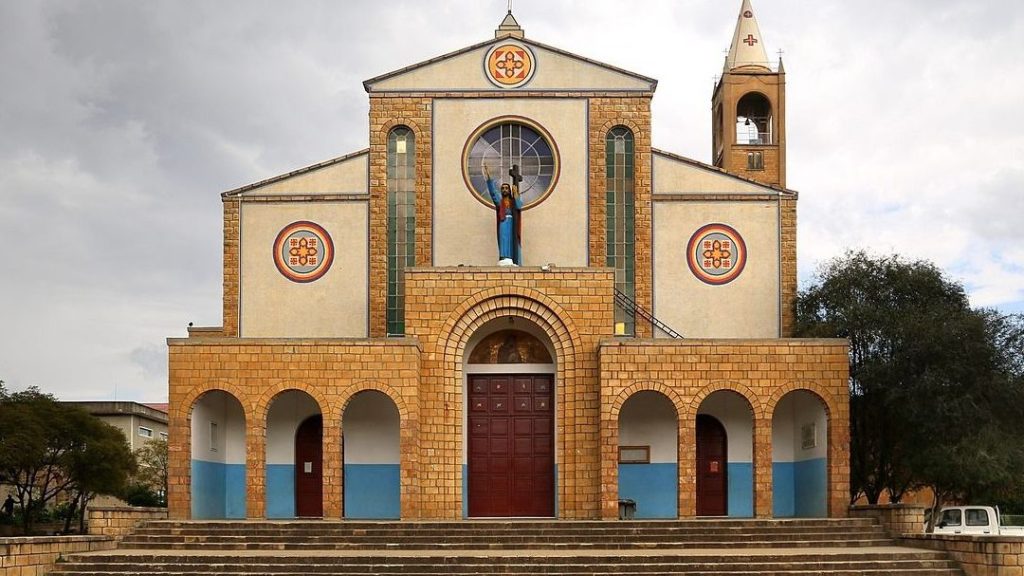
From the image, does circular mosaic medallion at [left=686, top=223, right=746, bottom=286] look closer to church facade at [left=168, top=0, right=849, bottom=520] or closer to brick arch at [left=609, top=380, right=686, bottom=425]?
church facade at [left=168, top=0, right=849, bottom=520]

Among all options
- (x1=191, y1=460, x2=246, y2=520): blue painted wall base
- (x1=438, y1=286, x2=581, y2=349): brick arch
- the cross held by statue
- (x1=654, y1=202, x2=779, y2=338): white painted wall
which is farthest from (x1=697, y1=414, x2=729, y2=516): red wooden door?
(x1=191, y1=460, x2=246, y2=520): blue painted wall base

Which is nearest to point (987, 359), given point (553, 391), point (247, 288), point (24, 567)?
point (553, 391)

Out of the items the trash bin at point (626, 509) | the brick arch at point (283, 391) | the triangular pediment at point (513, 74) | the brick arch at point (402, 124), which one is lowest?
the trash bin at point (626, 509)

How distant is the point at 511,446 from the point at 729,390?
494 centimetres

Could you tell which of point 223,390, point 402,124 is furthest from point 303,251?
point 223,390

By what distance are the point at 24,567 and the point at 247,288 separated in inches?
385

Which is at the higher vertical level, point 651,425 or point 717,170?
point 717,170

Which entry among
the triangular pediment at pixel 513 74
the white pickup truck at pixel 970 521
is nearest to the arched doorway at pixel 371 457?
the triangular pediment at pixel 513 74

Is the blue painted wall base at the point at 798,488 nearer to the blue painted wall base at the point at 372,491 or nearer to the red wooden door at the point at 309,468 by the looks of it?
the blue painted wall base at the point at 372,491

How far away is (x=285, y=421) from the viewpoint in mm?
28891

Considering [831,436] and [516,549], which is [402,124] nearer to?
[516,549]

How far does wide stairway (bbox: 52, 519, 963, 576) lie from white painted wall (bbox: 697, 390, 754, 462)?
12.3ft

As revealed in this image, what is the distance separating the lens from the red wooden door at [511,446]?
92.6ft

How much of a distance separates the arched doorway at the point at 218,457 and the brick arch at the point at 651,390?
27.6 ft
